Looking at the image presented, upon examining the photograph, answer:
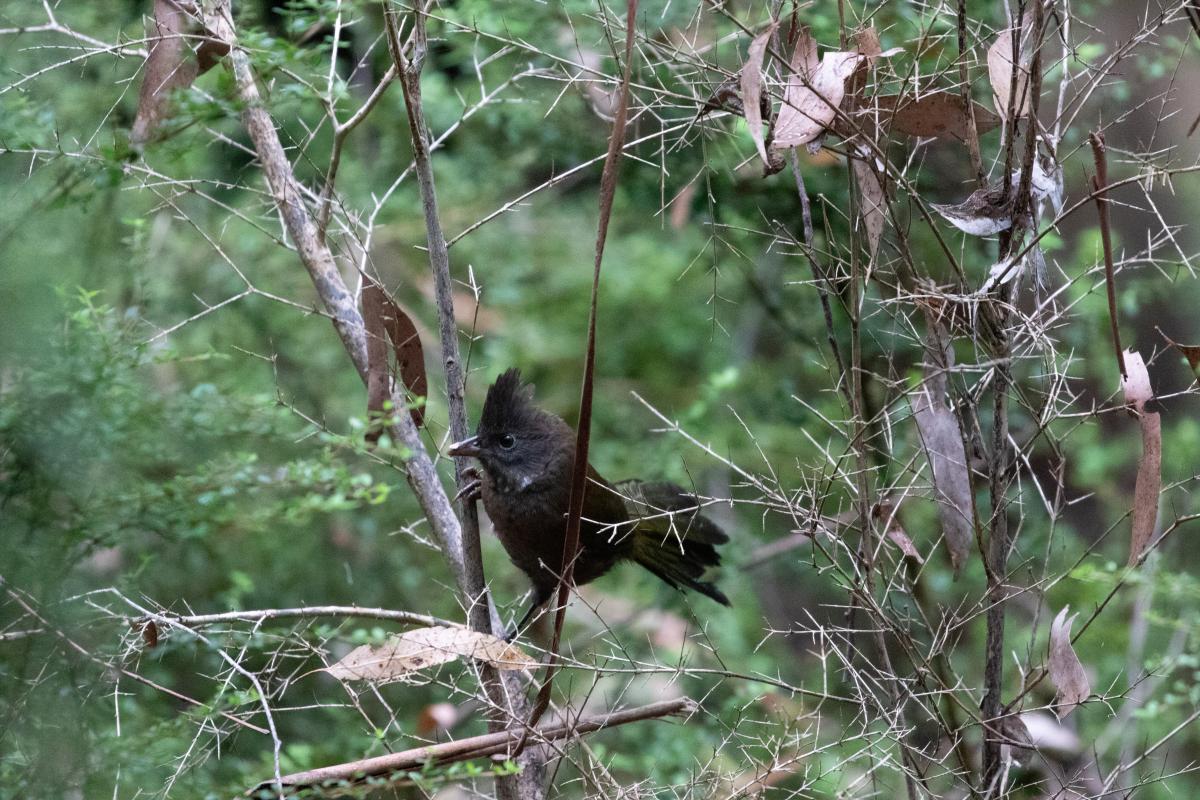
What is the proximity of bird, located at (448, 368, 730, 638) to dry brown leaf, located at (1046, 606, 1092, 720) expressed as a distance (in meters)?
1.28

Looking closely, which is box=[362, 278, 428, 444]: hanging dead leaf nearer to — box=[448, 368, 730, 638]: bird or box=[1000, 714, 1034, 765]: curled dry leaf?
box=[448, 368, 730, 638]: bird

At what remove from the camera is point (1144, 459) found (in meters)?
2.37

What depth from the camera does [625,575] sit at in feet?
22.4

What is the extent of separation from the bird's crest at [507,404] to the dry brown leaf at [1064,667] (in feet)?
5.52

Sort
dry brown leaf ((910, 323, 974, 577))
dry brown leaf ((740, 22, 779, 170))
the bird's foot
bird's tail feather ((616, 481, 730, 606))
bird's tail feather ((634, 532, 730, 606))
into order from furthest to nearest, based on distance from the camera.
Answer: bird's tail feather ((634, 532, 730, 606)) < bird's tail feather ((616, 481, 730, 606)) < the bird's foot < dry brown leaf ((910, 323, 974, 577)) < dry brown leaf ((740, 22, 779, 170))

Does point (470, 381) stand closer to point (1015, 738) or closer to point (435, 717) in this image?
point (435, 717)

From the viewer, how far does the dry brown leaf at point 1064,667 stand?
2254 millimetres

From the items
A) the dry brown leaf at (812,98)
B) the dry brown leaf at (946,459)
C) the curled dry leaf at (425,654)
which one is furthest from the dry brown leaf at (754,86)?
the curled dry leaf at (425,654)

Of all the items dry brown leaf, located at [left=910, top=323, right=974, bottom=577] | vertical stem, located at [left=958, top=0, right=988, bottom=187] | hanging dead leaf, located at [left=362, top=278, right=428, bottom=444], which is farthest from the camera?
hanging dead leaf, located at [left=362, top=278, right=428, bottom=444]

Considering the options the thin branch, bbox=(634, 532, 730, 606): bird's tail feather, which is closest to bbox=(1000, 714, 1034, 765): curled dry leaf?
the thin branch

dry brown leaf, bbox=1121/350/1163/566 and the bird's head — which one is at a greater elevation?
dry brown leaf, bbox=1121/350/1163/566

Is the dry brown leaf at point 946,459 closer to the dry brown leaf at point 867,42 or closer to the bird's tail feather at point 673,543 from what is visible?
the dry brown leaf at point 867,42

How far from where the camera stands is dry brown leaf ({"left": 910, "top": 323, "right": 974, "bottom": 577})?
8.03ft

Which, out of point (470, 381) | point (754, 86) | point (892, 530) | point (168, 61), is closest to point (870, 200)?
point (754, 86)
